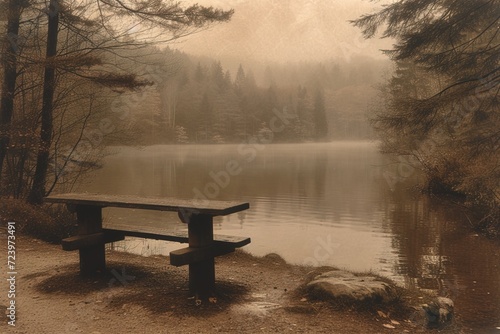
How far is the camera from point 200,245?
16.9ft

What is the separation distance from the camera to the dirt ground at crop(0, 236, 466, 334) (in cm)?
452

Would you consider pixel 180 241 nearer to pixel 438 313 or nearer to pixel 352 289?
pixel 352 289

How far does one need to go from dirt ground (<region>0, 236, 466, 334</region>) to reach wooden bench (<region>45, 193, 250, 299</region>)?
10.1 inches

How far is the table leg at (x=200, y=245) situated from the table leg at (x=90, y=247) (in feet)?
5.66

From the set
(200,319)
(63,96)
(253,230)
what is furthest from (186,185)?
(200,319)

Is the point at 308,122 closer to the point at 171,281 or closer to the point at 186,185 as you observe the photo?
the point at 186,185

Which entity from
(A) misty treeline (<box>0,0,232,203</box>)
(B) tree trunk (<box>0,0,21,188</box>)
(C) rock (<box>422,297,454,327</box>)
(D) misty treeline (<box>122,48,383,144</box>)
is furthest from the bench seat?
(D) misty treeline (<box>122,48,383,144</box>)

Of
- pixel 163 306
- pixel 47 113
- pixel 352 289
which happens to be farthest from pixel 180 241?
pixel 47 113

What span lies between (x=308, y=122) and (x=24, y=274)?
289 feet

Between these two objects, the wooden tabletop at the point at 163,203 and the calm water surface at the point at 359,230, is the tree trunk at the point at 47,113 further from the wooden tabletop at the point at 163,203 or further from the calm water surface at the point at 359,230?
the wooden tabletop at the point at 163,203

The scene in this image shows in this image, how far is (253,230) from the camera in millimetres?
13180

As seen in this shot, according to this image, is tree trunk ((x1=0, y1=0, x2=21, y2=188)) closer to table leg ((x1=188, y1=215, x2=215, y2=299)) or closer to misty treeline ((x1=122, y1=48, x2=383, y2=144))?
table leg ((x1=188, y1=215, x2=215, y2=299))

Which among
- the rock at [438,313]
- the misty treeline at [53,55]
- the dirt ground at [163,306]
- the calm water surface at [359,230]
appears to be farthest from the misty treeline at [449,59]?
the rock at [438,313]

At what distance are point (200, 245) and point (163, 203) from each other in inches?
25.5
